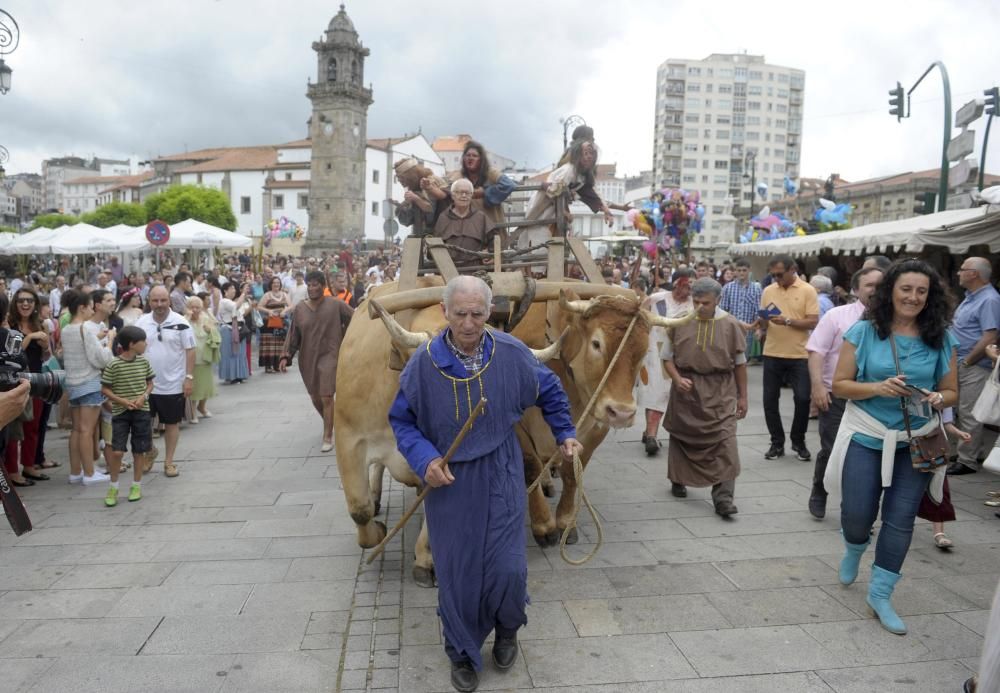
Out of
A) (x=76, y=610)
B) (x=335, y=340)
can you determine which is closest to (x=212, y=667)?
(x=76, y=610)

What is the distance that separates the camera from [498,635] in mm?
3676

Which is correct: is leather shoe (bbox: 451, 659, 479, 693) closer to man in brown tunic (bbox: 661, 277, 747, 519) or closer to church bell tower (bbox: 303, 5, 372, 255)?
man in brown tunic (bbox: 661, 277, 747, 519)

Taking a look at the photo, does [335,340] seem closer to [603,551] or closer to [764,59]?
[603,551]

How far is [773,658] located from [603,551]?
168cm

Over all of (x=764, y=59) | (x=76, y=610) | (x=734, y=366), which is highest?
(x=764, y=59)

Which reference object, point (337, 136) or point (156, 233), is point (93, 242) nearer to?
point (156, 233)

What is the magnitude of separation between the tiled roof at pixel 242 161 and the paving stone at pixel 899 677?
86.6 meters

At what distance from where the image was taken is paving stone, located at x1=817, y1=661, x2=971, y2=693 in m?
3.49

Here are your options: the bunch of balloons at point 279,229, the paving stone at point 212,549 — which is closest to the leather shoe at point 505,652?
the paving stone at point 212,549

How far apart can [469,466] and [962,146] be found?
1208 cm

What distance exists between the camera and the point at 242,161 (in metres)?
86.2

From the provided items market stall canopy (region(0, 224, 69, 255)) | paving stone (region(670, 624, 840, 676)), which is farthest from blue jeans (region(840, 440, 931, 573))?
market stall canopy (region(0, 224, 69, 255))

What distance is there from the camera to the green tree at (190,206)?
209 ft

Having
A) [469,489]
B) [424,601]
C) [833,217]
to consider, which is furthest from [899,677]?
[833,217]
